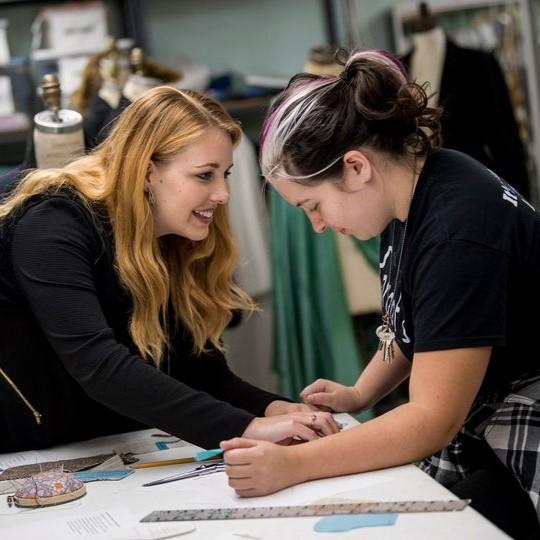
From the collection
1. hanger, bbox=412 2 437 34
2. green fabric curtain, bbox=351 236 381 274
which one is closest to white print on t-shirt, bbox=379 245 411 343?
green fabric curtain, bbox=351 236 381 274

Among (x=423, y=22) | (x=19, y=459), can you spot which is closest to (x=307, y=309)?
(x=423, y=22)

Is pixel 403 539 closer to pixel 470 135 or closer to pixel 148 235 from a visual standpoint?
pixel 148 235

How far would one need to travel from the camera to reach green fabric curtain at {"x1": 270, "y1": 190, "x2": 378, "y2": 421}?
3.75 meters

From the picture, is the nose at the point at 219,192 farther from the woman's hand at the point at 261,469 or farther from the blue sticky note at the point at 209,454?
the woman's hand at the point at 261,469

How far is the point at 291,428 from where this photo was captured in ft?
5.88

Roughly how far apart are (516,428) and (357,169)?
50 cm

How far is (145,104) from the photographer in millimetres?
2043

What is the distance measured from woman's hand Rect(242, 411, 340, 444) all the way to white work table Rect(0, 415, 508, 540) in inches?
4.4

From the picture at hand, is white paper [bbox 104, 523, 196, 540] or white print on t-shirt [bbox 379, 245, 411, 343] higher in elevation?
white print on t-shirt [bbox 379, 245, 411, 343]

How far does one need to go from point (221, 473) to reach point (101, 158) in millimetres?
716

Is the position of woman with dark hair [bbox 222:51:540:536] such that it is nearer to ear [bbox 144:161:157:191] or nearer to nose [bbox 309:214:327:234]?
nose [bbox 309:214:327:234]

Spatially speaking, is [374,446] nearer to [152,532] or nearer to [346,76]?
[152,532]

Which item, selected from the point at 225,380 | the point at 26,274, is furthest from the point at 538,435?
the point at 26,274

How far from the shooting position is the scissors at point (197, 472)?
1711 millimetres
